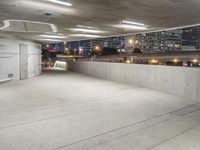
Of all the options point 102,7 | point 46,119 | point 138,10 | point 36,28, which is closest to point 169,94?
point 138,10

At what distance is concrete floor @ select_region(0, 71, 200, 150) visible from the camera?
13.6ft

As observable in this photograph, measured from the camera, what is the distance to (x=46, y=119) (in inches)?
224

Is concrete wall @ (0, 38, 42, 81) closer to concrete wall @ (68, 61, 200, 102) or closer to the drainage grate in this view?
concrete wall @ (68, 61, 200, 102)

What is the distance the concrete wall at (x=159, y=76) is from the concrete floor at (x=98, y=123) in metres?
0.72

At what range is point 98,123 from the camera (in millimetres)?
5418

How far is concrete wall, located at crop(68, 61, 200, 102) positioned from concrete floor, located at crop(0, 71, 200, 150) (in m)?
0.72

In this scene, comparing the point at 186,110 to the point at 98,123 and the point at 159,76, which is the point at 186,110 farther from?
the point at 159,76

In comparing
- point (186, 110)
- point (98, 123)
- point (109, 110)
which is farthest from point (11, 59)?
point (186, 110)

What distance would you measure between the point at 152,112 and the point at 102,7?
3818 millimetres

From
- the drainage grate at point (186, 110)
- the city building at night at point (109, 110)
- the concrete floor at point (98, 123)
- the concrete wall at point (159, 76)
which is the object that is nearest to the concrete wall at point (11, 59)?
the city building at night at point (109, 110)

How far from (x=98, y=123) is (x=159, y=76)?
6.17m

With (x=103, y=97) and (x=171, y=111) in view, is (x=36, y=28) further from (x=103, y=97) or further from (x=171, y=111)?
(x=171, y=111)

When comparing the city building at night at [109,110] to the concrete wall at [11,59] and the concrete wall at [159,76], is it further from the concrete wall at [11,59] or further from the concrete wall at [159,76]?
the concrete wall at [11,59]

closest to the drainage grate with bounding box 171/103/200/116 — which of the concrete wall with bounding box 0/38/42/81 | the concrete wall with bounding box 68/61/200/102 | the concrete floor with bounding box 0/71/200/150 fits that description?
the concrete floor with bounding box 0/71/200/150
